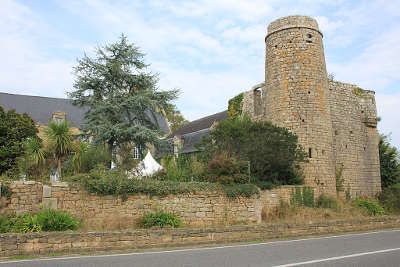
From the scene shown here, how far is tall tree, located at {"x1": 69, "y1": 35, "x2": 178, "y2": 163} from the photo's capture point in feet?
68.3

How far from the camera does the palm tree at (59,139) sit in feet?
56.3

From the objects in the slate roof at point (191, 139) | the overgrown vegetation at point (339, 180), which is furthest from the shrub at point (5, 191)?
the slate roof at point (191, 139)

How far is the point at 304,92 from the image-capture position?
67.0 feet

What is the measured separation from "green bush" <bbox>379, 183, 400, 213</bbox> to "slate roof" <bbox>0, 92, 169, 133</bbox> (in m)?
24.3

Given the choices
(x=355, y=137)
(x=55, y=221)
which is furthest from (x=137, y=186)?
(x=355, y=137)

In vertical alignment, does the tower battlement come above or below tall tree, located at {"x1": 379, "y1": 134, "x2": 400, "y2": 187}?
above

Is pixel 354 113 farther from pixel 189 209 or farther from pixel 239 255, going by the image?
pixel 239 255

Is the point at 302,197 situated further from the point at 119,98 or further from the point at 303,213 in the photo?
the point at 119,98

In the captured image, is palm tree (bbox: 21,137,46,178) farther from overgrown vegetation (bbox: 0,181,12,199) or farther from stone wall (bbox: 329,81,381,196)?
stone wall (bbox: 329,81,381,196)

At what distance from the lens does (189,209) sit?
46.9 feet

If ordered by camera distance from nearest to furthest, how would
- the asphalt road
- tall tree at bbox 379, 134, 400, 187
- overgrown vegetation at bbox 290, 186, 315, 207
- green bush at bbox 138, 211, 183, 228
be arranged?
the asphalt road
green bush at bbox 138, 211, 183, 228
overgrown vegetation at bbox 290, 186, 315, 207
tall tree at bbox 379, 134, 400, 187

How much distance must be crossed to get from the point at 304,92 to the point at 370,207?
7.74m

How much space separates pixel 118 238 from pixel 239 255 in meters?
3.53

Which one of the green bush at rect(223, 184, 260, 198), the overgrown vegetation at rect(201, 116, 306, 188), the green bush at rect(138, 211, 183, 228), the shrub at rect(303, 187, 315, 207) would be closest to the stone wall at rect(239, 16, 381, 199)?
the shrub at rect(303, 187, 315, 207)
